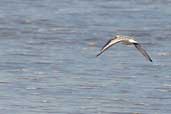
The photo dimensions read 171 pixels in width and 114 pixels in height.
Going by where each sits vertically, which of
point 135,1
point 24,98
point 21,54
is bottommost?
point 135,1

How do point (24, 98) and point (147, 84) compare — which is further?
point (147, 84)

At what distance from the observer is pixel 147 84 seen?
1250 cm

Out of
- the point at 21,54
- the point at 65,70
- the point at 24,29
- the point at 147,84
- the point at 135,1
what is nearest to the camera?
the point at 147,84

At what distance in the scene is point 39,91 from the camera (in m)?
12.1

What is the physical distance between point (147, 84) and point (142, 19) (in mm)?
5354

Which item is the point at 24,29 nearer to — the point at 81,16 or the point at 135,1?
the point at 81,16

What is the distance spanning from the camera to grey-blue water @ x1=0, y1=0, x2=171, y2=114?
11.6 m

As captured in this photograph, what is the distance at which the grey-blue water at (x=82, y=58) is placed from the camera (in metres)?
11.6

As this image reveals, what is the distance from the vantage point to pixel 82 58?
559 inches

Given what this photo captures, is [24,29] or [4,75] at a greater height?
[4,75]

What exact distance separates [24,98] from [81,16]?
631cm

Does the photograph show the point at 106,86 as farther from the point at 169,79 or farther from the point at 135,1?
the point at 135,1

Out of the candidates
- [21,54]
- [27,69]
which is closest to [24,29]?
[21,54]

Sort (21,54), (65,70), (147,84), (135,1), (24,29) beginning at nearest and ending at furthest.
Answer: (147,84), (65,70), (21,54), (24,29), (135,1)
